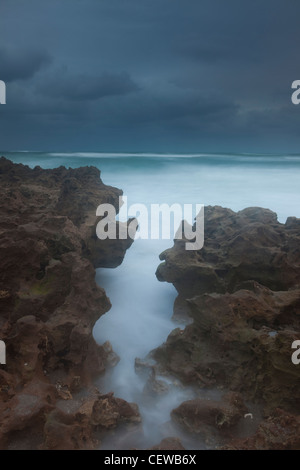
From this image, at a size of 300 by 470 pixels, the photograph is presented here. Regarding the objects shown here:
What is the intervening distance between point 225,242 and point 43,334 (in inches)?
91.0

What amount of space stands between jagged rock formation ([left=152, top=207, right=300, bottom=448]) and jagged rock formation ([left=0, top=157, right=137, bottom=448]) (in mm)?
707

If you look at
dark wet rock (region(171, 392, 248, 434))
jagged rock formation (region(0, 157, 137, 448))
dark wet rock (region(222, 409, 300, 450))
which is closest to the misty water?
dark wet rock (region(171, 392, 248, 434))

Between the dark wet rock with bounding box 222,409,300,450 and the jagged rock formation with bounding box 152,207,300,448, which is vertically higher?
the jagged rock formation with bounding box 152,207,300,448

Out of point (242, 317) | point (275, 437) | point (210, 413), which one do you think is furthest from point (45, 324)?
point (275, 437)

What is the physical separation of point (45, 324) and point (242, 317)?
1.51 metres

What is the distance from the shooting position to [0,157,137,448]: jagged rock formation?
1.88 m

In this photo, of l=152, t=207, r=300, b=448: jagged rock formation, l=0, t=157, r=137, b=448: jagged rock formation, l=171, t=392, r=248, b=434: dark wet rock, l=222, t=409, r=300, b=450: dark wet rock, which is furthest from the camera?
l=152, t=207, r=300, b=448: jagged rock formation

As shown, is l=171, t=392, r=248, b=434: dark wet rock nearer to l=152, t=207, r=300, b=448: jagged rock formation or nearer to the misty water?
the misty water

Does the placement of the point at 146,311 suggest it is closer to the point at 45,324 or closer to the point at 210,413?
the point at 45,324

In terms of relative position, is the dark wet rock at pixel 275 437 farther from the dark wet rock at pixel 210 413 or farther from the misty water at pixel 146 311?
the misty water at pixel 146 311

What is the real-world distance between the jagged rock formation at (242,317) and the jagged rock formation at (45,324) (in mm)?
707

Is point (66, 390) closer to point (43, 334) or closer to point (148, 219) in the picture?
point (43, 334)

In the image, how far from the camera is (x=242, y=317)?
2584 millimetres

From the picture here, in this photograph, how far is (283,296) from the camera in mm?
2750
